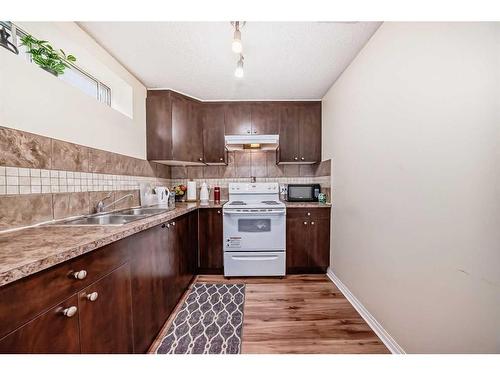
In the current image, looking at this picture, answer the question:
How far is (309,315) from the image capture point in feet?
5.49

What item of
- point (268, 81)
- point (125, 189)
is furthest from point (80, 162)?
point (268, 81)

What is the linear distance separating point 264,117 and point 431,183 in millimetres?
2127

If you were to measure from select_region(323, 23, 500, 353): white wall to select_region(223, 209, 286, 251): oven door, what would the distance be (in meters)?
0.91

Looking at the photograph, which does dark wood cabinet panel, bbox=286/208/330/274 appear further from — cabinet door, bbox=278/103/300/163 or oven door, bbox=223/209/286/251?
cabinet door, bbox=278/103/300/163

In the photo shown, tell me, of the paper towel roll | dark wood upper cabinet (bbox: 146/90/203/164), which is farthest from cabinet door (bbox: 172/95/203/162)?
the paper towel roll

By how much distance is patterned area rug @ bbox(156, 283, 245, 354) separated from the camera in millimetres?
1337

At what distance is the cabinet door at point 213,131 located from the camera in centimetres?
274

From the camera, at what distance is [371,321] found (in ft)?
Answer: 4.97

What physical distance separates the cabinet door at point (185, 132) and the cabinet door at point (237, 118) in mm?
425

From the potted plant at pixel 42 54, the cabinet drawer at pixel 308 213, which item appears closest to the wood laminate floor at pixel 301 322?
the cabinet drawer at pixel 308 213

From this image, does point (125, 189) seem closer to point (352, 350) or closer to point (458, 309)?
point (352, 350)

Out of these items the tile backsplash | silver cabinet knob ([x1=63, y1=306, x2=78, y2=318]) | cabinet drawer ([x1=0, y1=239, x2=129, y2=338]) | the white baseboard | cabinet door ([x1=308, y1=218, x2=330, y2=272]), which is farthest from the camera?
cabinet door ([x1=308, y1=218, x2=330, y2=272])

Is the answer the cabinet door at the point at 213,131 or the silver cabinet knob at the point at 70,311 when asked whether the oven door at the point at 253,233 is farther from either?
the silver cabinet knob at the point at 70,311
